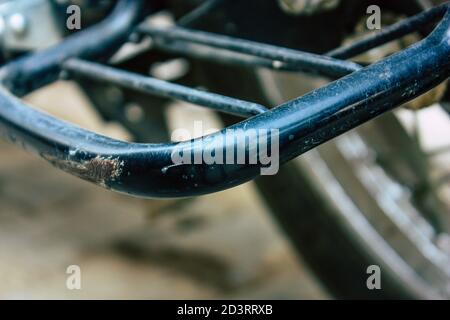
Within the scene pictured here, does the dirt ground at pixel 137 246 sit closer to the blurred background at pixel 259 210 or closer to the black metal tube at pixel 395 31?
the blurred background at pixel 259 210

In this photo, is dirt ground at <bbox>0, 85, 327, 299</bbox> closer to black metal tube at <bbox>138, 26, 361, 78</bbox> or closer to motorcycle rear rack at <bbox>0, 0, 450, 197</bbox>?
black metal tube at <bbox>138, 26, 361, 78</bbox>

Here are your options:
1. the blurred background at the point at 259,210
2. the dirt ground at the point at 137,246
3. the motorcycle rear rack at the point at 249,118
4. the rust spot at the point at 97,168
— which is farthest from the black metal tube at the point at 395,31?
the dirt ground at the point at 137,246

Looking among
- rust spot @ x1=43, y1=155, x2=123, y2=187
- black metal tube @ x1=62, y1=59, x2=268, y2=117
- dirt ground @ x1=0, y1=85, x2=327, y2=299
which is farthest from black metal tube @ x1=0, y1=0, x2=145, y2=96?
dirt ground @ x1=0, y1=85, x2=327, y2=299

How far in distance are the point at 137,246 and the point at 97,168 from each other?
908 millimetres

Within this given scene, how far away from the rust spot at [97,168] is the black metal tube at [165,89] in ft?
0.42

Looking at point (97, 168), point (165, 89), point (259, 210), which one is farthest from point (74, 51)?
point (259, 210)

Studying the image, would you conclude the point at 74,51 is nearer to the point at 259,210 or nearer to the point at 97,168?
the point at 97,168

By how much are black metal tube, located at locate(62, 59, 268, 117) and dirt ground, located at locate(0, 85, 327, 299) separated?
52cm

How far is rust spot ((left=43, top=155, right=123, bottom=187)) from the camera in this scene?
649mm

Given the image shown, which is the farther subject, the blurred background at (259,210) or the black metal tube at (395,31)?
the blurred background at (259,210)

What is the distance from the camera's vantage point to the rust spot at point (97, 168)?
65 cm

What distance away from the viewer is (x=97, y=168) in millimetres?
663

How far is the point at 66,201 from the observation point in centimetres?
172
